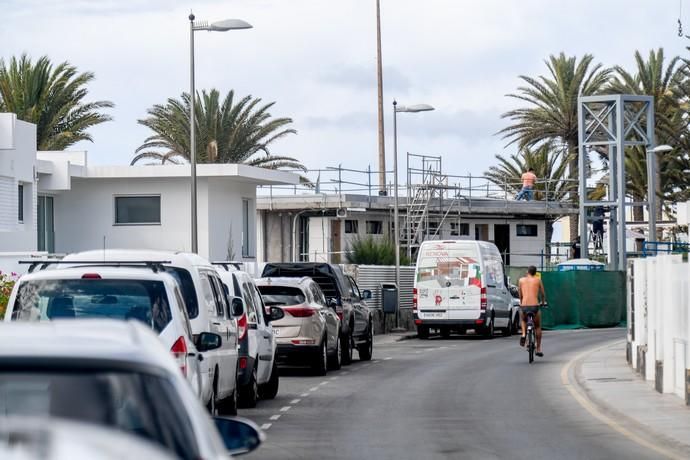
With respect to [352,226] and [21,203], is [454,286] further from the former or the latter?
[352,226]

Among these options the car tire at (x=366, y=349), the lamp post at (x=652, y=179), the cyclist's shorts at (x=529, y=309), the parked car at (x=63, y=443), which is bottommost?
the car tire at (x=366, y=349)

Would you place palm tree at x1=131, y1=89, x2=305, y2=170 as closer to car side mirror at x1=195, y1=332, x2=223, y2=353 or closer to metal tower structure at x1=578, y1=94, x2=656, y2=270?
metal tower structure at x1=578, y1=94, x2=656, y2=270

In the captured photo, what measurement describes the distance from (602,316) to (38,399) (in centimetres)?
4589

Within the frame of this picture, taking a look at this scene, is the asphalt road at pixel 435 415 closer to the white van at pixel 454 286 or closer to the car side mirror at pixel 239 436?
the car side mirror at pixel 239 436

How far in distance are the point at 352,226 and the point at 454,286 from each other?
23.0 m

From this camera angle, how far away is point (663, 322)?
2042 centimetres

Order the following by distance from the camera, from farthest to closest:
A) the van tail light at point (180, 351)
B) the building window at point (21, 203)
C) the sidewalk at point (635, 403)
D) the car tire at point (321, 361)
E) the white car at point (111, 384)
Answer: the building window at point (21, 203) < the car tire at point (321, 361) < the sidewalk at point (635, 403) < the van tail light at point (180, 351) < the white car at point (111, 384)

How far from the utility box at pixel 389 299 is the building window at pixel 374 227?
65.7 feet

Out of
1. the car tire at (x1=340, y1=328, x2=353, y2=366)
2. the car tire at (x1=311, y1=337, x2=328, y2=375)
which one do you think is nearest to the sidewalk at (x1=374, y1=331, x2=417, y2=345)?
the car tire at (x1=340, y1=328, x2=353, y2=366)

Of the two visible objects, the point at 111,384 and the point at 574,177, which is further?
the point at 574,177

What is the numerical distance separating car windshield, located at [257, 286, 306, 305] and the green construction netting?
2499cm

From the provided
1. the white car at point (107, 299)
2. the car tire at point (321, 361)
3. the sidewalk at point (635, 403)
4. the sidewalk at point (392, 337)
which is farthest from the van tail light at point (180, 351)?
the sidewalk at point (392, 337)

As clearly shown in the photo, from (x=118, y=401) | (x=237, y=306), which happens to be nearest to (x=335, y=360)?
(x=237, y=306)

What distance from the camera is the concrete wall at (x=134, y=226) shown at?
45.1 metres
